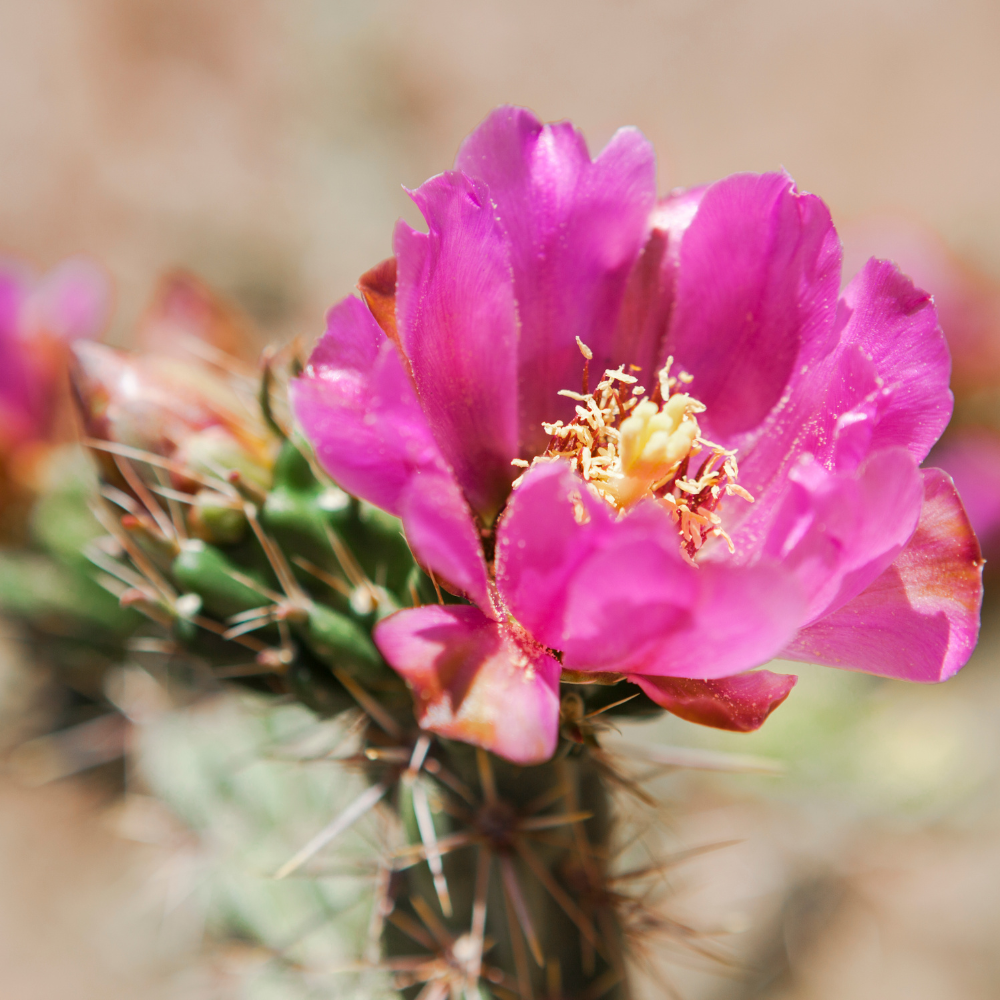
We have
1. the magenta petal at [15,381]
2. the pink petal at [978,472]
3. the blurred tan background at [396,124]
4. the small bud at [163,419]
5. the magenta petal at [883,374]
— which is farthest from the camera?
the blurred tan background at [396,124]

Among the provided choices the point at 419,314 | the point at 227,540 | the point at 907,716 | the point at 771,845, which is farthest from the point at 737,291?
the point at 771,845

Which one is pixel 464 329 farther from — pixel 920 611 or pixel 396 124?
pixel 396 124

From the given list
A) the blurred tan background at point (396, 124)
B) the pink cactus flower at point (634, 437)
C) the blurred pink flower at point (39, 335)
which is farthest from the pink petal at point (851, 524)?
the blurred tan background at point (396, 124)

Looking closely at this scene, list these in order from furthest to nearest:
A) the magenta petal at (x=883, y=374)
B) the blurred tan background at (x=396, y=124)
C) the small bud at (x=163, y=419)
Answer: the blurred tan background at (x=396, y=124) → the small bud at (x=163, y=419) → the magenta petal at (x=883, y=374)

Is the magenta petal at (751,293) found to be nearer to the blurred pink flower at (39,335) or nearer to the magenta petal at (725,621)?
the magenta petal at (725,621)

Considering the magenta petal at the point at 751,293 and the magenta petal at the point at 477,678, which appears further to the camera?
the magenta petal at the point at 751,293

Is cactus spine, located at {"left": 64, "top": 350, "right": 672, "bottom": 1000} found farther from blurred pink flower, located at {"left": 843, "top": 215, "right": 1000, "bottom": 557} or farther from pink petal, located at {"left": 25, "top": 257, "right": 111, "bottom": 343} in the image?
blurred pink flower, located at {"left": 843, "top": 215, "right": 1000, "bottom": 557}

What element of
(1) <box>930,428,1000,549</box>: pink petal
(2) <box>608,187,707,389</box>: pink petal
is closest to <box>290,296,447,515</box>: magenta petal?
(2) <box>608,187,707,389</box>: pink petal
